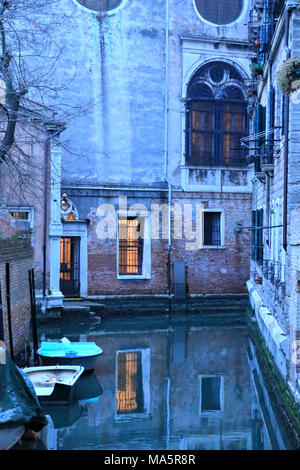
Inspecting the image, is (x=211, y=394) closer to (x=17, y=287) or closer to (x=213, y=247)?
(x=17, y=287)

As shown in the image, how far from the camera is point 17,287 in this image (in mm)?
13008

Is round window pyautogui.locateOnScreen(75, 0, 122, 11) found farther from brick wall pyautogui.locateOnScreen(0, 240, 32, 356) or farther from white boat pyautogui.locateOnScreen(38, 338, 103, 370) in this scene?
white boat pyautogui.locateOnScreen(38, 338, 103, 370)

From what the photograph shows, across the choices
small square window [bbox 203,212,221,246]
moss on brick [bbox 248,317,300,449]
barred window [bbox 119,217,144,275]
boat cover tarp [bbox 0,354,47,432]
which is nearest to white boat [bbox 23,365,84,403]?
boat cover tarp [bbox 0,354,47,432]

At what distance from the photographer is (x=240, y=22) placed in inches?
939

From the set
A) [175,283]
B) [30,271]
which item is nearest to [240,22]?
[175,283]

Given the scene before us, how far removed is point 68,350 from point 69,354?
41 centimetres

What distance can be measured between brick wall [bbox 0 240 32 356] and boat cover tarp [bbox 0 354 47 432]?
327 centimetres

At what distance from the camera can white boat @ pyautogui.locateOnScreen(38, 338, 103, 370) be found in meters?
12.8

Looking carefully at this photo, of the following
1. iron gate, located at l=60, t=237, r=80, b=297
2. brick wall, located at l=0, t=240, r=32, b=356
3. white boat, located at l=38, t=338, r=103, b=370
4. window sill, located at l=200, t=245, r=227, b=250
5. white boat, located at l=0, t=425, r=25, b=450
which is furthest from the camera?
window sill, located at l=200, t=245, r=227, b=250

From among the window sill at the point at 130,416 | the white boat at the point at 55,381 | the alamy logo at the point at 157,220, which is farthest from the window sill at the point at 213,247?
the window sill at the point at 130,416

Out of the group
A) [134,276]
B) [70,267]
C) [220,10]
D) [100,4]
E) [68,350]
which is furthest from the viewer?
[220,10]

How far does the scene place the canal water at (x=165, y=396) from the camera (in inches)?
368

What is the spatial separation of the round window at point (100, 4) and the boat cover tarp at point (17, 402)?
1715 cm

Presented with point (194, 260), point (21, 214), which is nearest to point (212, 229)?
point (194, 260)
